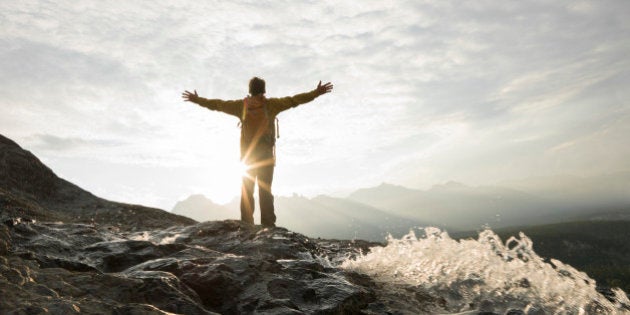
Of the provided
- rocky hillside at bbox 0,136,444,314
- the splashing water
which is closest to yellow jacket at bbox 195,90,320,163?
rocky hillside at bbox 0,136,444,314

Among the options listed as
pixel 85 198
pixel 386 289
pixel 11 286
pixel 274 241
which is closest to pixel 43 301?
pixel 11 286

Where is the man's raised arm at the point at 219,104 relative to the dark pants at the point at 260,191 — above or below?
above

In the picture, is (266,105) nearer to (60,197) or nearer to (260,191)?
(260,191)

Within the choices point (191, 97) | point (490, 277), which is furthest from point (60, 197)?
point (490, 277)

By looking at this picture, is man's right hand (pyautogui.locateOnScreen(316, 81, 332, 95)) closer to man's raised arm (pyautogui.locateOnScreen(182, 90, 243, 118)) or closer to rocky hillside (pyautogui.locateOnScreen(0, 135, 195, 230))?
man's raised arm (pyautogui.locateOnScreen(182, 90, 243, 118))

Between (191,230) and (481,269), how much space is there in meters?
6.51

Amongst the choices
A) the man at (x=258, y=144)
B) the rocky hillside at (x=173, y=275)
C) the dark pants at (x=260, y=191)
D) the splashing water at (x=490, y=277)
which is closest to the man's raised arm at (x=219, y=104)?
the man at (x=258, y=144)

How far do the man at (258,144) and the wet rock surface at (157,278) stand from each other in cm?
290

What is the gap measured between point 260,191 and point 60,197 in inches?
342

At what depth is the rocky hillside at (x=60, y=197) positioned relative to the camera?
43.9ft

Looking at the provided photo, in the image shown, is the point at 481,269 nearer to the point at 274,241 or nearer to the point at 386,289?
the point at 386,289

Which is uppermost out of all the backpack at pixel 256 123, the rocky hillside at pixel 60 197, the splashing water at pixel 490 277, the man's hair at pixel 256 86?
the man's hair at pixel 256 86

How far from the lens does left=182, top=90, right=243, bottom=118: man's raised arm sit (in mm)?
11922

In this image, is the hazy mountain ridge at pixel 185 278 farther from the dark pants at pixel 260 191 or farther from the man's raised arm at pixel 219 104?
the man's raised arm at pixel 219 104
